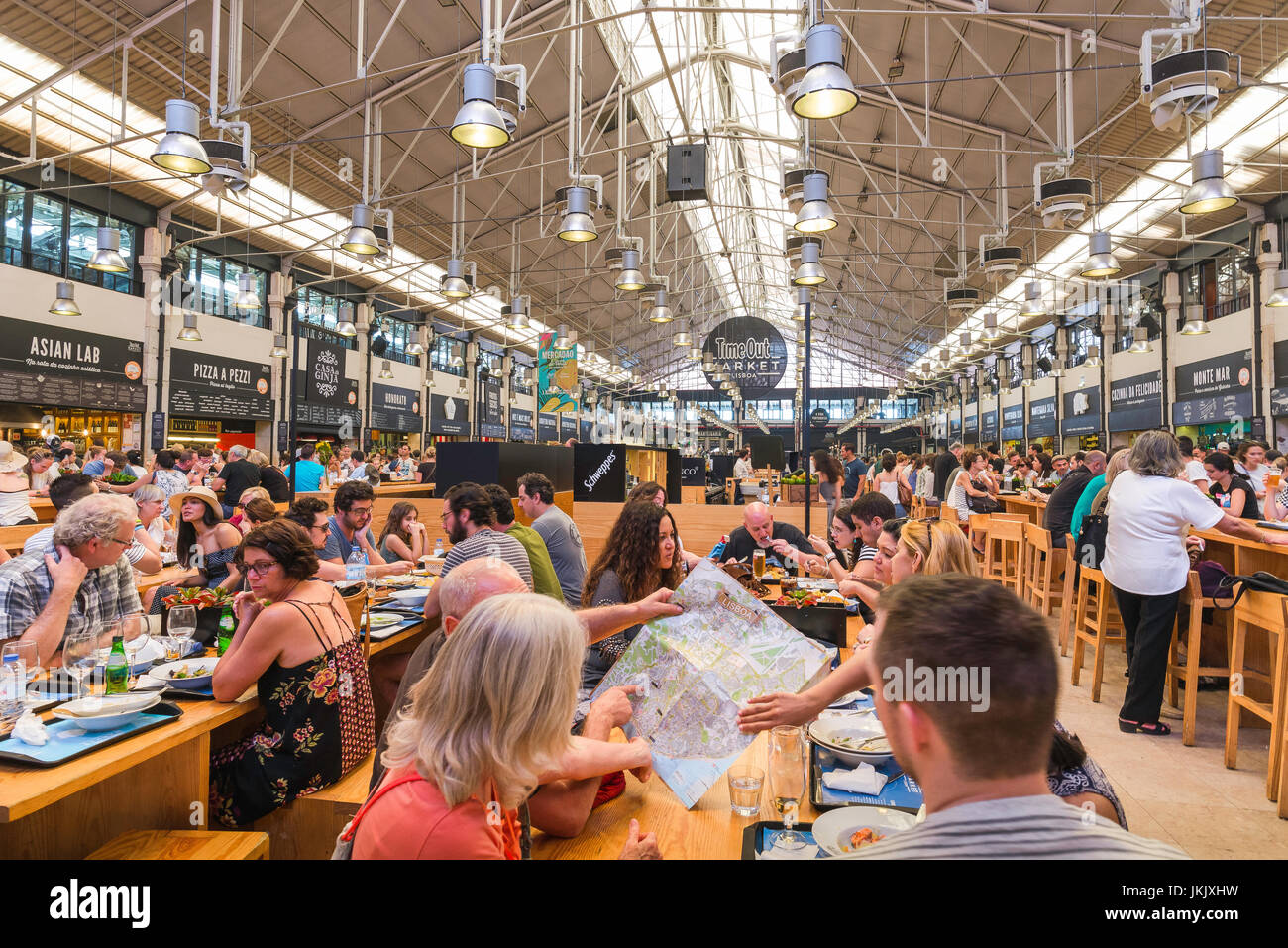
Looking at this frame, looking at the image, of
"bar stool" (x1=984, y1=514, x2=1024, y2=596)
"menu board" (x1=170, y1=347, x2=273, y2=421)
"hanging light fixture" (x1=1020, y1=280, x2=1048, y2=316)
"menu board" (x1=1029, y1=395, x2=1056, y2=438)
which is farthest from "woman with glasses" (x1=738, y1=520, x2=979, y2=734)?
"menu board" (x1=1029, y1=395, x2=1056, y2=438)

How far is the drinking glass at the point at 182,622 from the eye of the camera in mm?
2676

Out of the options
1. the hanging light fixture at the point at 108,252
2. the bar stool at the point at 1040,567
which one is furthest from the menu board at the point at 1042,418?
the hanging light fixture at the point at 108,252

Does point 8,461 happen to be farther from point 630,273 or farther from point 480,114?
point 630,273

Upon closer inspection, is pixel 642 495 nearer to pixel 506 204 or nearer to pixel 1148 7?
pixel 1148 7

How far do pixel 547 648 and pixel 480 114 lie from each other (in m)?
4.27

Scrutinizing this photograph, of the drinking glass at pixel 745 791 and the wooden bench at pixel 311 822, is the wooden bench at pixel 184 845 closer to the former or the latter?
the wooden bench at pixel 311 822

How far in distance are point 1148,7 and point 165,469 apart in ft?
40.6

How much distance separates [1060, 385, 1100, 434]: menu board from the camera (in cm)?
1962

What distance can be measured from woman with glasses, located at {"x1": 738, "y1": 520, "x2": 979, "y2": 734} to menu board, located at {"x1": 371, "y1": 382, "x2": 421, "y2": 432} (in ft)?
63.9

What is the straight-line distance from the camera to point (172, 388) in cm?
1409

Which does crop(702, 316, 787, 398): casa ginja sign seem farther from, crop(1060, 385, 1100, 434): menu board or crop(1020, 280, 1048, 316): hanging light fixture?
crop(1060, 385, 1100, 434): menu board

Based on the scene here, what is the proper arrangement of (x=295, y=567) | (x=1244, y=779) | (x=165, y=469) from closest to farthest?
(x=295, y=567) → (x=1244, y=779) → (x=165, y=469)

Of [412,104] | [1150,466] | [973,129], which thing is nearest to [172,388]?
[412,104]

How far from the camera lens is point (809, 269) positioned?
756 cm
